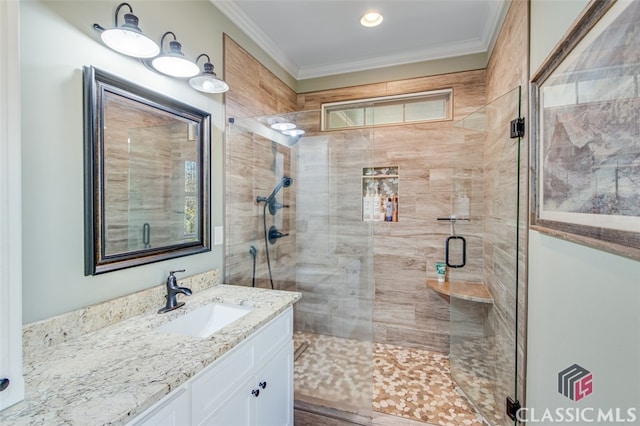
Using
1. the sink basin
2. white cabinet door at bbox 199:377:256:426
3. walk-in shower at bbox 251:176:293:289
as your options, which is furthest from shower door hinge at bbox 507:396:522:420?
walk-in shower at bbox 251:176:293:289

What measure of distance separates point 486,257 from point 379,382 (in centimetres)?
137

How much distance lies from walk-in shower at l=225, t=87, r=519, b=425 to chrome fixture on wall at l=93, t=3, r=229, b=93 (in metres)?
0.48

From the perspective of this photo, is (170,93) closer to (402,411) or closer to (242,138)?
(242,138)

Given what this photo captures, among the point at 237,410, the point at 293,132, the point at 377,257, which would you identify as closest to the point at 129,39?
the point at 293,132

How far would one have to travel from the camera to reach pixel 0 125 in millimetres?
752

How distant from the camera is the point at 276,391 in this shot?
1.54 metres

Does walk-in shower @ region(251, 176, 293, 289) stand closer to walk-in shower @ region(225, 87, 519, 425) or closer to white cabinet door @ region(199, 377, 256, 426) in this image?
walk-in shower @ region(225, 87, 519, 425)

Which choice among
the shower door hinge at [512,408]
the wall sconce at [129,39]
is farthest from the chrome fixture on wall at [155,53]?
the shower door hinge at [512,408]

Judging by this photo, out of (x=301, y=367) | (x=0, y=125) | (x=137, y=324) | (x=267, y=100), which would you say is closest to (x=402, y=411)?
(x=301, y=367)

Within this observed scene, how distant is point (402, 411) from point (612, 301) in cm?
161

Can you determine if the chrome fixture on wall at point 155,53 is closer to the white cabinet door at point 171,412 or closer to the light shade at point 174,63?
the light shade at point 174,63

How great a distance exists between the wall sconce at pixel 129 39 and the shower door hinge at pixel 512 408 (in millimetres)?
2623

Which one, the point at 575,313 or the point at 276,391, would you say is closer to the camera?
the point at 575,313

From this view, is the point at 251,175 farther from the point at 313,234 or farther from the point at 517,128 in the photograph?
the point at 517,128
